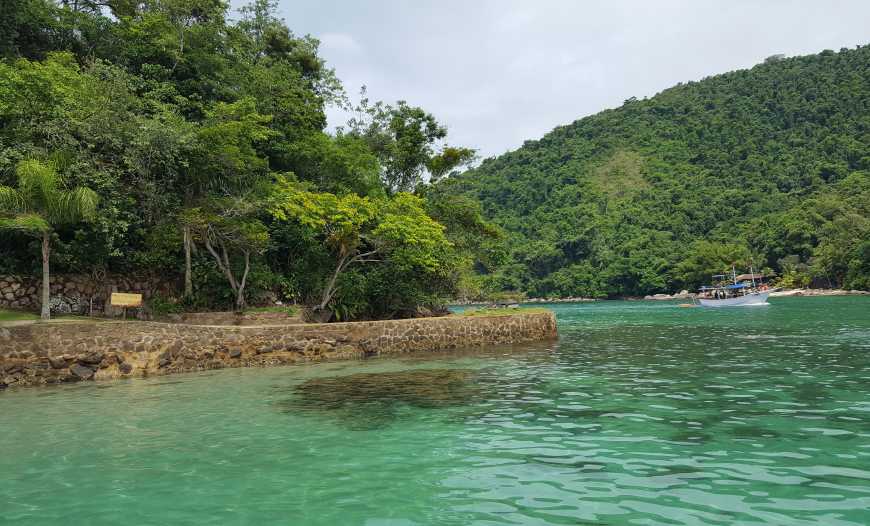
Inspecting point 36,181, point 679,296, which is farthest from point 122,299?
point 679,296

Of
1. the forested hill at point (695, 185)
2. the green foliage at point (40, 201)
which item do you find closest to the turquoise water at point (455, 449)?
the green foliage at point (40, 201)

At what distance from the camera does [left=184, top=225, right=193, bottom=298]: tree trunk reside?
68.9ft

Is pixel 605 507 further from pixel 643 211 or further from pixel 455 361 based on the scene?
pixel 643 211

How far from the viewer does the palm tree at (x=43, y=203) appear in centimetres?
1631

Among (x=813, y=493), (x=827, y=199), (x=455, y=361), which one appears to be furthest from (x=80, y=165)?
(x=827, y=199)

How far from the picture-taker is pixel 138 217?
21141mm

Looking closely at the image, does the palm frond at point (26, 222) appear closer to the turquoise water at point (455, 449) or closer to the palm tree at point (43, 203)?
the palm tree at point (43, 203)

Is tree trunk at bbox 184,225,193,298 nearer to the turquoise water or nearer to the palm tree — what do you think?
the palm tree

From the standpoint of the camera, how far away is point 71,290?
818 inches

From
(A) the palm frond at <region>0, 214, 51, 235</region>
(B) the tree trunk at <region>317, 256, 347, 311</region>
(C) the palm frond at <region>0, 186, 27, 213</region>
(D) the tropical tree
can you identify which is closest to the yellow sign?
(A) the palm frond at <region>0, 214, 51, 235</region>

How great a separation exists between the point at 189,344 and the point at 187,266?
17.5ft

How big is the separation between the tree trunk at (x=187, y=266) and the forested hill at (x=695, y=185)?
8477cm

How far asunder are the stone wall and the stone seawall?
5.78 m

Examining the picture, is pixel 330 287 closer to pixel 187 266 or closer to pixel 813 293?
pixel 187 266
